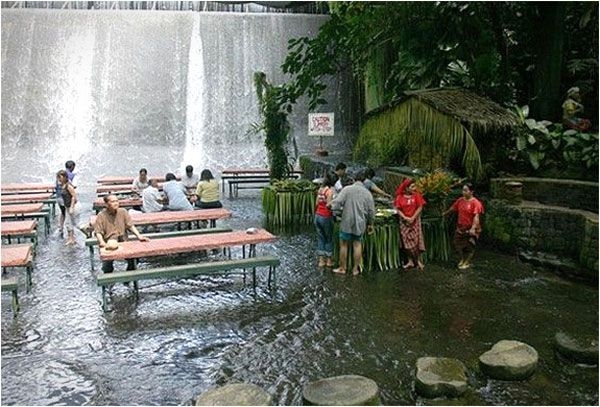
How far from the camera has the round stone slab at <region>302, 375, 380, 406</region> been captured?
464cm

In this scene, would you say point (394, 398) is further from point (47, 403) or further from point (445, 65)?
point (445, 65)

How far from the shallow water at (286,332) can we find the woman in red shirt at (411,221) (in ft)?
1.02

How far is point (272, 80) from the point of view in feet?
71.3

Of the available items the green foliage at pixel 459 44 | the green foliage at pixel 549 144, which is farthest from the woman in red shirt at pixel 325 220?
the green foliage at pixel 459 44

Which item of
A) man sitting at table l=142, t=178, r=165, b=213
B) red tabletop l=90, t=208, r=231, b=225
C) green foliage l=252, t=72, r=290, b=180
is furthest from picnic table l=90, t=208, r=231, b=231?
green foliage l=252, t=72, r=290, b=180

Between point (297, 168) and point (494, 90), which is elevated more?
point (494, 90)

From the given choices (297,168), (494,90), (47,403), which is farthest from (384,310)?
(297,168)

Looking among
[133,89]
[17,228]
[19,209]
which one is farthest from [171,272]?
[133,89]

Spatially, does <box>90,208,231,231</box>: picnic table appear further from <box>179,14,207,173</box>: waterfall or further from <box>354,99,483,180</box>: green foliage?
<box>179,14,207,173</box>: waterfall

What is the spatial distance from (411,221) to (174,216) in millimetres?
3955

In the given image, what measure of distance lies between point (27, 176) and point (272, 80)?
8.69m

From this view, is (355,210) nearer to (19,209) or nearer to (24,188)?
(19,209)

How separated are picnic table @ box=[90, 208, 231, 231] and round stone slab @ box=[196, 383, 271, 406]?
547 cm

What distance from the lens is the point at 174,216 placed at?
1028cm
